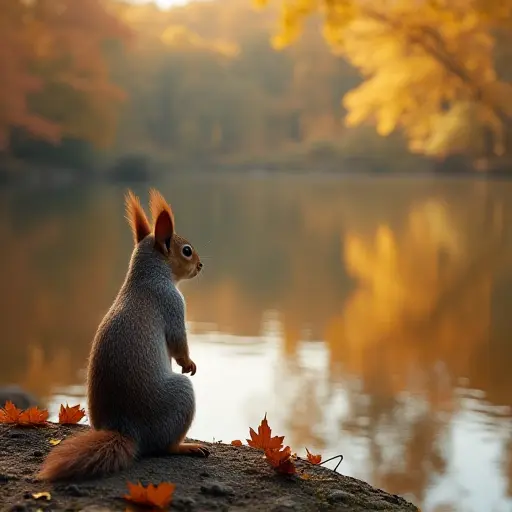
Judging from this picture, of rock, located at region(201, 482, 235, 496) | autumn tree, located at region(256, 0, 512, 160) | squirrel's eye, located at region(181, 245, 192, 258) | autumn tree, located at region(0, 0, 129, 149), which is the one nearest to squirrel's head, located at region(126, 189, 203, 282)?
squirrel's eye, located at region(181, 245, 192, 258)

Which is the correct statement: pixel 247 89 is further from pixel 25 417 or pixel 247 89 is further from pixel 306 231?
pixel 25 417

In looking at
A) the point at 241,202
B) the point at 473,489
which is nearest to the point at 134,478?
the point at 473,489

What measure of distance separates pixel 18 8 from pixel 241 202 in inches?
250

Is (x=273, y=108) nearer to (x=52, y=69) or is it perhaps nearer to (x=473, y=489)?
(x=52, y=69)

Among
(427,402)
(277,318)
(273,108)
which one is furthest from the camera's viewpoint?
(273,108)

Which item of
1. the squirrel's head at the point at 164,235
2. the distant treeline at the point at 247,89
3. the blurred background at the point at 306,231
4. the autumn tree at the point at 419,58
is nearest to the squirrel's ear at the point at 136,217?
the squirrel's head at the point at 164,235

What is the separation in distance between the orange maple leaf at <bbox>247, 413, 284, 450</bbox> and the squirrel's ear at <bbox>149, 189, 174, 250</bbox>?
14.5 inches

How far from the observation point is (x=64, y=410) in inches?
68.8

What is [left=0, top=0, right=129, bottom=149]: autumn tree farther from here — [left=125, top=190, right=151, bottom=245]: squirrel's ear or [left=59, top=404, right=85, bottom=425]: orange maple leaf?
[left=125, top=190, right=151, bottom=245]: squirrel's ear

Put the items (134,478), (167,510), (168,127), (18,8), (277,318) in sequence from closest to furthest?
(167,510) < (134,478) < (277,318) < (18,8) < (168,127)

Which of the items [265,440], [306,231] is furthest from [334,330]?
[306,231]

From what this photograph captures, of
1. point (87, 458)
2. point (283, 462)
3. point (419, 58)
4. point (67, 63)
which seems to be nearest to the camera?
point (87, 458)

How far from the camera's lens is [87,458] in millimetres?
1318

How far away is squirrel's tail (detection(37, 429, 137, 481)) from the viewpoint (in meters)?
1.31
